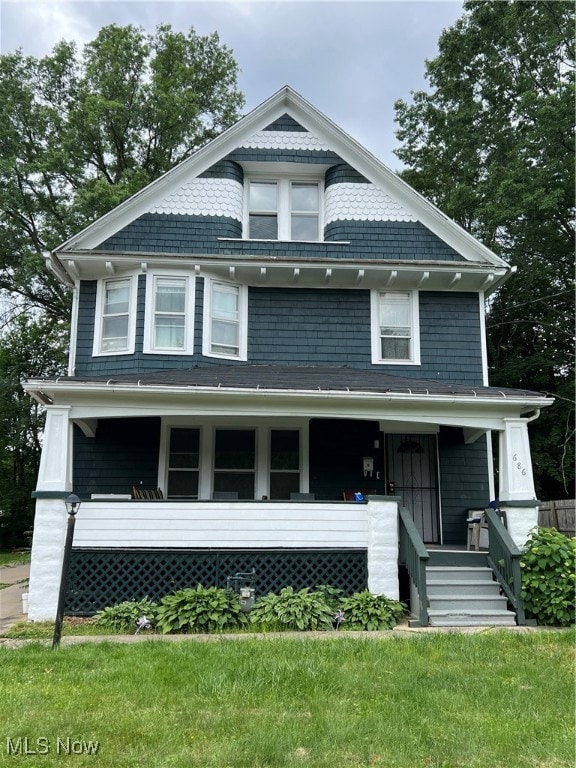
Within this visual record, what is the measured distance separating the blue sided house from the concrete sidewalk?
1.48 meters

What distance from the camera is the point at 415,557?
8.14 meters

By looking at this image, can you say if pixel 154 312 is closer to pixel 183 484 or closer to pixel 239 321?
pixel 239 321

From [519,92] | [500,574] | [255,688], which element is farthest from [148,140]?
[255,688]

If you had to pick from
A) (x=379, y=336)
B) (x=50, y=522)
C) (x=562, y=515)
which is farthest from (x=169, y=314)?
(x=562, y=515)

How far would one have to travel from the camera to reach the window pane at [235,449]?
36.1 ft

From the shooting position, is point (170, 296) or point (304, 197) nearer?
point (170, 296)

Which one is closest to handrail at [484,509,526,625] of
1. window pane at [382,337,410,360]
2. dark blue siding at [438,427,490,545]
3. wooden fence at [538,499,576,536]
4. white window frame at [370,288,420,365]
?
dark blue siding at [438,427,490,545]

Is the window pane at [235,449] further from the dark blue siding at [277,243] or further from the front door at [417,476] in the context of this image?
the dark blue siding at [277,243]

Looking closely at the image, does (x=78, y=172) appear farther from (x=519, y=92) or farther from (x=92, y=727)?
(x=92, y=727)

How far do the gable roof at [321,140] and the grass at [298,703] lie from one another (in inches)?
304

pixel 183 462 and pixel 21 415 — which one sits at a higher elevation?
pixel 21 415

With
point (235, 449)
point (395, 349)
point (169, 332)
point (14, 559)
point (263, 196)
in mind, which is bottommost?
point (14, 559)

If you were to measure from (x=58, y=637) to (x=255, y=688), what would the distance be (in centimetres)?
269
